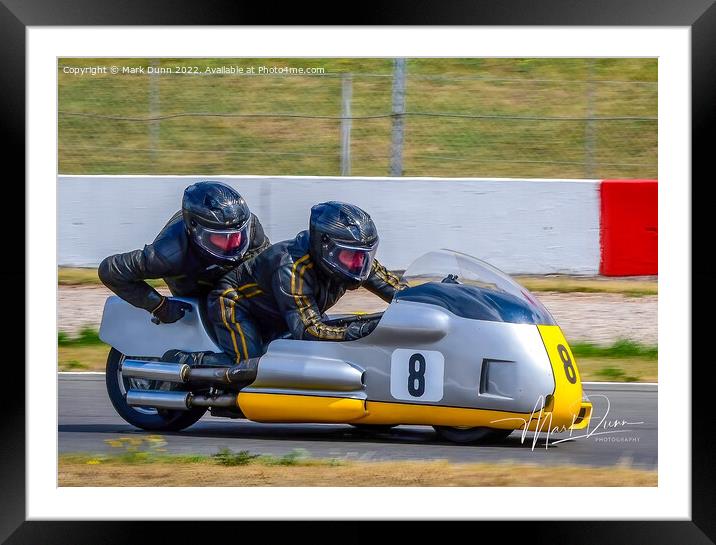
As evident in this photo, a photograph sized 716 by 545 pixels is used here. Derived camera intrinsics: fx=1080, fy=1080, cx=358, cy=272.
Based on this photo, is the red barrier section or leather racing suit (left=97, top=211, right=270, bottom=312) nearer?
leather racing suit (left=97, top=211, right=270, bottom=312)

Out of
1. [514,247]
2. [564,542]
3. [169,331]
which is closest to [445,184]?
[514,247]

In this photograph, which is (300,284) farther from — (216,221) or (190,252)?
(190,252)

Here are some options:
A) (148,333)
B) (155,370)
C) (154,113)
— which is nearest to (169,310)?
(148,333)

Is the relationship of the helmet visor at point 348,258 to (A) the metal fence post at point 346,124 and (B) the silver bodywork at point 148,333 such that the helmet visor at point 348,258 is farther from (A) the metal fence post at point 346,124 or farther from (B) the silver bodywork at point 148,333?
(A) the metal fence post at point 346,124

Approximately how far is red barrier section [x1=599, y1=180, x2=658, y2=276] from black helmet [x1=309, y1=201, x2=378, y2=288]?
199 inches

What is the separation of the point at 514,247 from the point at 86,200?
4.63 m

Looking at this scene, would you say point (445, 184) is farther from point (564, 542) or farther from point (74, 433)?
point (564, 542)

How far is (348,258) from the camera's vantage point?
690 cm

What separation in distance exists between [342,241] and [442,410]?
124 cm

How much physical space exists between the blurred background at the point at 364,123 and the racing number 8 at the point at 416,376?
5.50 m

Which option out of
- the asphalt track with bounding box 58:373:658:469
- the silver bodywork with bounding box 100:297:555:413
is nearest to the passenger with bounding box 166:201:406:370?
the silver bodywork with bounding box 100:297:555:413

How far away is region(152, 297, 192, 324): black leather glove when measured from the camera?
7301 mm

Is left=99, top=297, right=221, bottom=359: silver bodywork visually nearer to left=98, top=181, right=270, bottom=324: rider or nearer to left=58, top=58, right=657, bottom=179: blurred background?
left=98, top=181, right=270, bottom=324: rider
